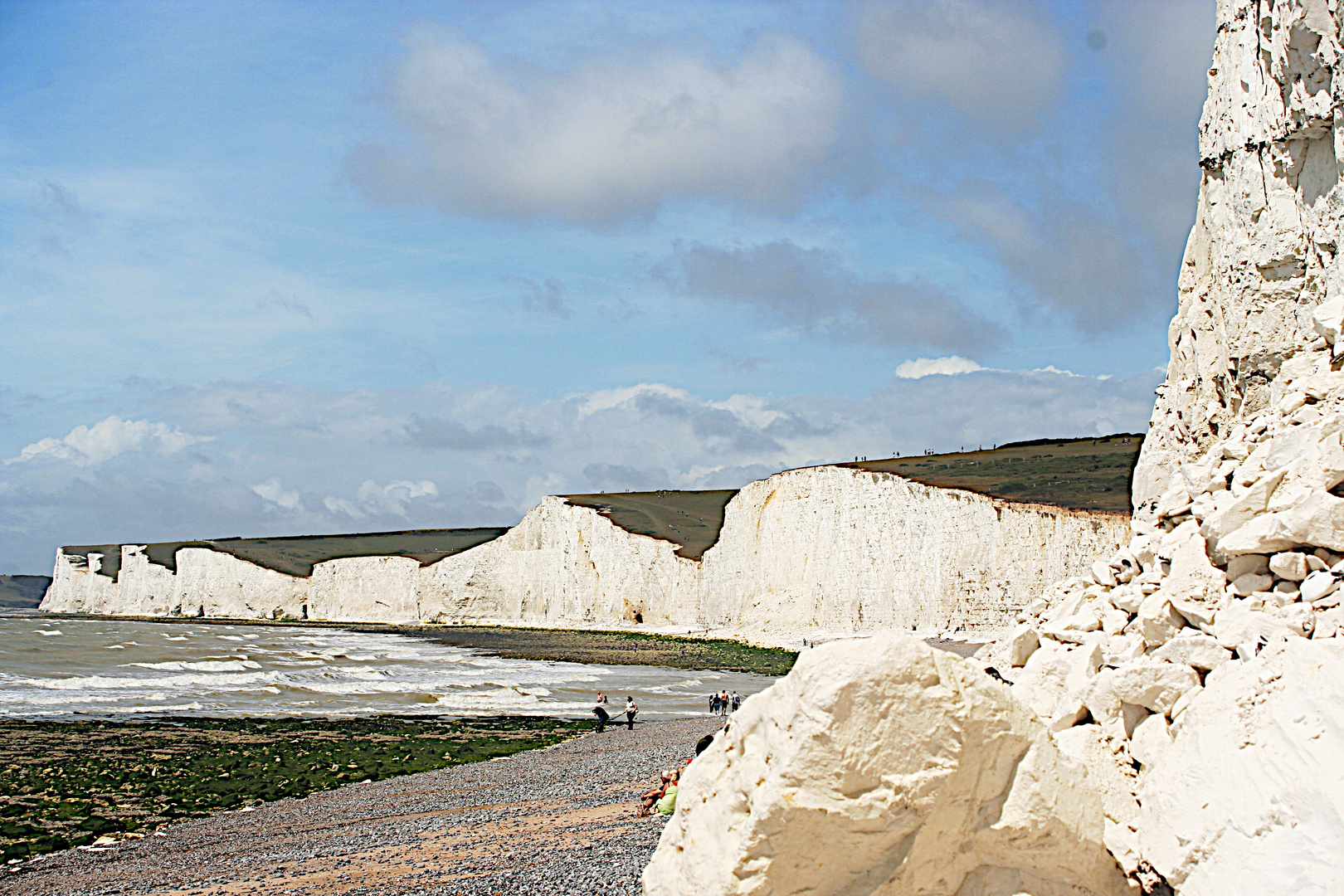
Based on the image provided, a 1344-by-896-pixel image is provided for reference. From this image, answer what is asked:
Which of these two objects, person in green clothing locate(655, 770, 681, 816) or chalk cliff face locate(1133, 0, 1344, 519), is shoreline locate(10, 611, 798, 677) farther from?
person in green clothing locate(655, 770, 681, 816)

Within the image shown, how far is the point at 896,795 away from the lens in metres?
4.77

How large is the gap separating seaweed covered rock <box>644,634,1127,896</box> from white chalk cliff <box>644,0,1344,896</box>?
1cm

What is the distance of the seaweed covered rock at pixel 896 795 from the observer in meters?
4.75

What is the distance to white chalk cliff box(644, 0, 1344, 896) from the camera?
4230 millimetres

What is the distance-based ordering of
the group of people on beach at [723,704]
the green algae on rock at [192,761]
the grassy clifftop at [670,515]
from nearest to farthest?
1. the green algae on rock at [192,761]
2. the group of people on beach at [723,704]
3. the grassy clifftop at [670,515]

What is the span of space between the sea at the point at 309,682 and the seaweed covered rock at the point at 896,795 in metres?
21.2

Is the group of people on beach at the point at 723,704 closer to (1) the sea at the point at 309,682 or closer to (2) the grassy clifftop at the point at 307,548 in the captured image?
(1) the sea at the point at 309,682

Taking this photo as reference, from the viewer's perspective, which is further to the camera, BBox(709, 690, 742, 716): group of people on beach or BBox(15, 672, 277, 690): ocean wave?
BBox(15, 672, 277, 690): ocean wave

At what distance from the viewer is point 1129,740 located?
208 inches

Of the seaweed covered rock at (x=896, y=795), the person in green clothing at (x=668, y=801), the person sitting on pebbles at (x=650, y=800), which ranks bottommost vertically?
the person sitting on pebbles at (x=650, y=800)

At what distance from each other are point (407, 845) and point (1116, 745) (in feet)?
27.2

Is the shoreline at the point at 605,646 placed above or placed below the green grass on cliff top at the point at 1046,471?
below

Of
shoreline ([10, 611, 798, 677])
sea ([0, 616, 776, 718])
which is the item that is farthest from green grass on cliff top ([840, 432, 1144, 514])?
sea ([0, 616, 776, 718])

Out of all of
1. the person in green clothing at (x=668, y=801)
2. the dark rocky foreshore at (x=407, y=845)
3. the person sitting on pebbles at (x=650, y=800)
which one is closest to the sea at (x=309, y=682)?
the dark rocky foreshore at (x=407, y=845)
